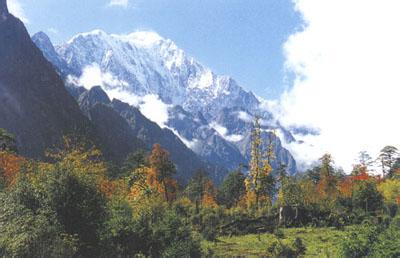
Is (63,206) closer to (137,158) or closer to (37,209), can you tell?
(37,209)

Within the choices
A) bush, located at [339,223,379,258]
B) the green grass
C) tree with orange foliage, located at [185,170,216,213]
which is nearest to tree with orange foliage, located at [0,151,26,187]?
the green grass

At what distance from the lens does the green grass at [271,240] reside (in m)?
36.1

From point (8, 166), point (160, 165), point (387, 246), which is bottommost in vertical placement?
point (387, 246)

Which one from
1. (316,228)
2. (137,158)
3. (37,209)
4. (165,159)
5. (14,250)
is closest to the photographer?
(14,250)

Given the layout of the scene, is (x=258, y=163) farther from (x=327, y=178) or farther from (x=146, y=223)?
(x=146, y=223)

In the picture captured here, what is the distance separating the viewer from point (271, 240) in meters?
44.0

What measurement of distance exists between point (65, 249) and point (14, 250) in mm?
2576

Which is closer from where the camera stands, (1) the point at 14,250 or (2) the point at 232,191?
(1) the point at 14,250

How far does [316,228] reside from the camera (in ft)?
170

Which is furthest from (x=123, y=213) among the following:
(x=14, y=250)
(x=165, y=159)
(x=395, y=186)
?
(x=395, y=186)

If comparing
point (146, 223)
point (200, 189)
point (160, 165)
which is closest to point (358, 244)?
point (146, 223)

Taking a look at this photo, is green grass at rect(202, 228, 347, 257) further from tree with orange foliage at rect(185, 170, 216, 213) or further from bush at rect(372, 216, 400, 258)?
tree with orange foliage at rect(185, 170, 216, 213)

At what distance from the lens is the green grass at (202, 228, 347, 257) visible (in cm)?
3606

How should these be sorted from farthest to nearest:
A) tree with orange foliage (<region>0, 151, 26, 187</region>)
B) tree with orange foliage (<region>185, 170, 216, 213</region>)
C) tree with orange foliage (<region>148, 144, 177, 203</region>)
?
tree with orange foliage (<region>185, 170, 216, 213</region>), tree with orange foliage (<region>148, 144, 177, 203</region>), tree with orange foliage (<region>0, 151, 26, 187</region>)
